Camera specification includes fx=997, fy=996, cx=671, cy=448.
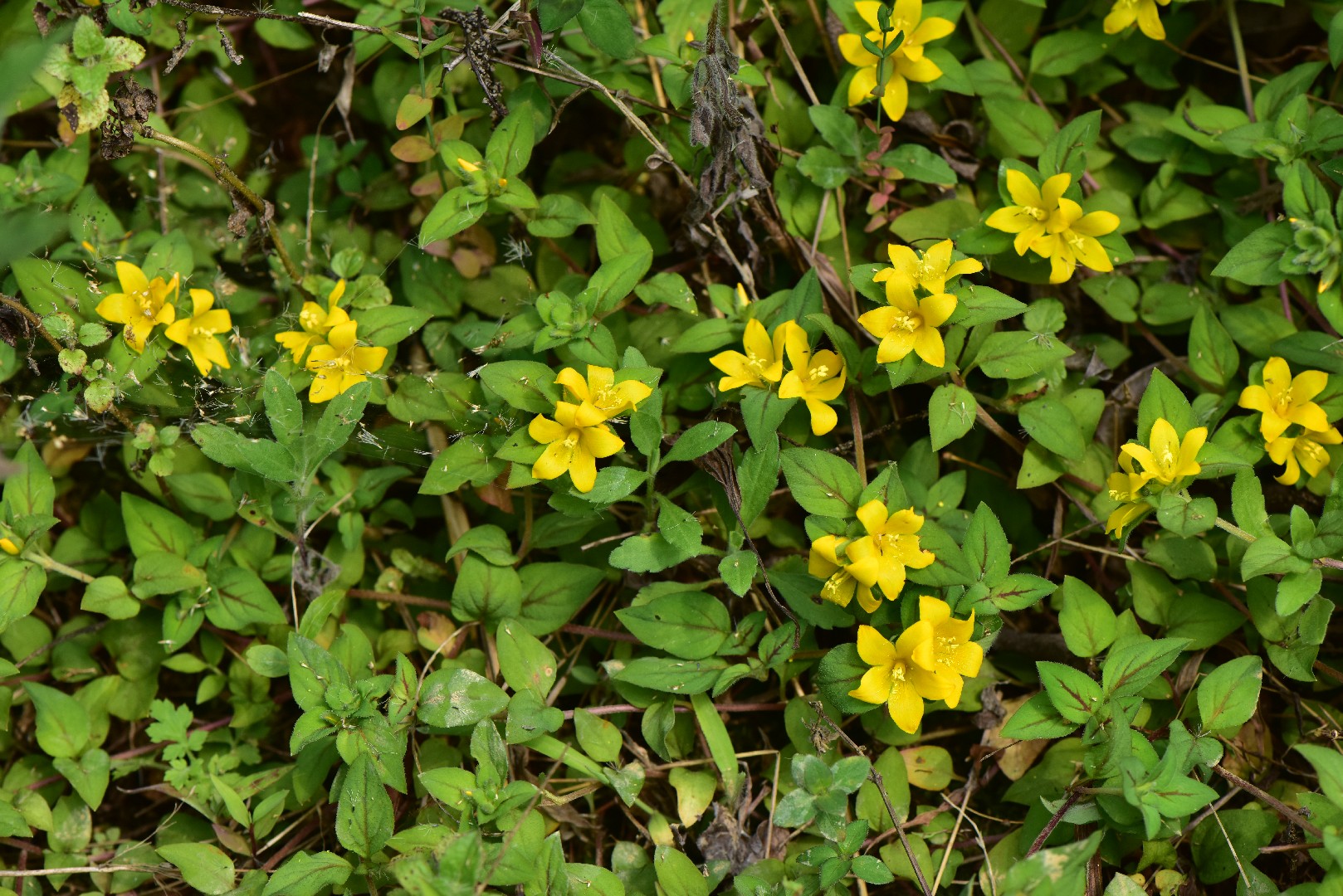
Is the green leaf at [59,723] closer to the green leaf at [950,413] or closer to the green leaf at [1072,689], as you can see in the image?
the green leaf at [950,413]

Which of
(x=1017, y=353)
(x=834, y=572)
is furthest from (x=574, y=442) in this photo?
(x=1017, y=353)

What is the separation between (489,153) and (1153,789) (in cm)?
242

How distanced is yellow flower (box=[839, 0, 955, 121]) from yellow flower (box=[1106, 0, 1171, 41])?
0.53 metres

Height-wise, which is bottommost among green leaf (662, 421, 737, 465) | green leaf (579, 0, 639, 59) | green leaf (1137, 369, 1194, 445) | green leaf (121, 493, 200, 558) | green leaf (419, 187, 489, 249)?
green leaf (121, 493, 200, 558)

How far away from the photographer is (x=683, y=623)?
9.00ft

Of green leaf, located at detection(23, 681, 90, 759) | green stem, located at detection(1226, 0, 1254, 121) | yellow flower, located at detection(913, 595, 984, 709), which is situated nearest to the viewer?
yellow flower, located at detection(913, 595, 984, 709)

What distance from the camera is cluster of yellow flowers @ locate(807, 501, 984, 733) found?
247 centimetres

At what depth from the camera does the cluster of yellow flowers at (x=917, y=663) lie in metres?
2.46

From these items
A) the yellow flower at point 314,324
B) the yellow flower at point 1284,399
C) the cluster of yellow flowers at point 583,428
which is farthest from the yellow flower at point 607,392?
the yellow flower at point 1284,399

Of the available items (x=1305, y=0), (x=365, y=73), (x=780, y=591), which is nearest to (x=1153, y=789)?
(x=780, y=591)

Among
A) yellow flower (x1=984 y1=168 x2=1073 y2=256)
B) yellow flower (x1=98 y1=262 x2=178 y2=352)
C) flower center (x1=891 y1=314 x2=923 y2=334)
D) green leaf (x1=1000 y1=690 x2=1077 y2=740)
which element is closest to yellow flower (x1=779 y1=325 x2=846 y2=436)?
flower center (x1=891 y1=314 x2=923 y2=334)

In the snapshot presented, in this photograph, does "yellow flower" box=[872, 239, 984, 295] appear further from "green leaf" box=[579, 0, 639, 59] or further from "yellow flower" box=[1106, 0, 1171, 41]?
"yellow flower" box=[1106, 0, 1171, 41]

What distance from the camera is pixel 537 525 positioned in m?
2.96

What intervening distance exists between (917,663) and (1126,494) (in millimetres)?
779
